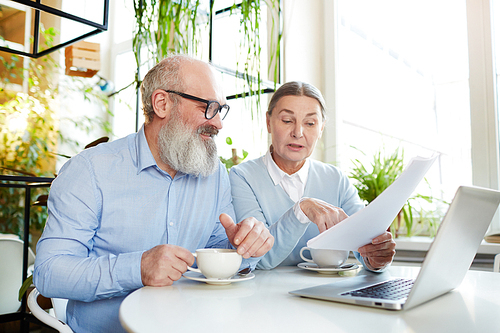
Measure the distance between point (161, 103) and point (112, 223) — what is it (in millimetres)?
452

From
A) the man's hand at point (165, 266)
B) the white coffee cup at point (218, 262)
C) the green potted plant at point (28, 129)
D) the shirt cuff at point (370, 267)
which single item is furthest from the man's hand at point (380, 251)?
the green potted plant at point (28, 129)

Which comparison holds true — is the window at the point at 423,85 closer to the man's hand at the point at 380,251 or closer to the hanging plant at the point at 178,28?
the hanging plant at the point at 178,28

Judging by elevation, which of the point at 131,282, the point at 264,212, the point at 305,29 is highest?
the point at 305,29

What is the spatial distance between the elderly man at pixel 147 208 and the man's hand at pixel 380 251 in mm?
289

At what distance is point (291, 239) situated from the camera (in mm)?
1228

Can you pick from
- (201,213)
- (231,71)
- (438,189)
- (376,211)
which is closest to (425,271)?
(376,211)

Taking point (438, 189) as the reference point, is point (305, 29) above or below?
above

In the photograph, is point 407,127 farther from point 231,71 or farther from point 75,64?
point 75,64

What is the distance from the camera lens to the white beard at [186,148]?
1294mm

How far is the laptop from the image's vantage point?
68 cm

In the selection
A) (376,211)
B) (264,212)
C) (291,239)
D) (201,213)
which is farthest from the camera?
(264,212)

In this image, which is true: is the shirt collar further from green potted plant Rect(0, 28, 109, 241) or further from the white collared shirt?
green potted plant Rect(0, 28, 109, 241)

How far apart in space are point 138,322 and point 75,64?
247cm

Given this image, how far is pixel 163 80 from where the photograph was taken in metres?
1.39
